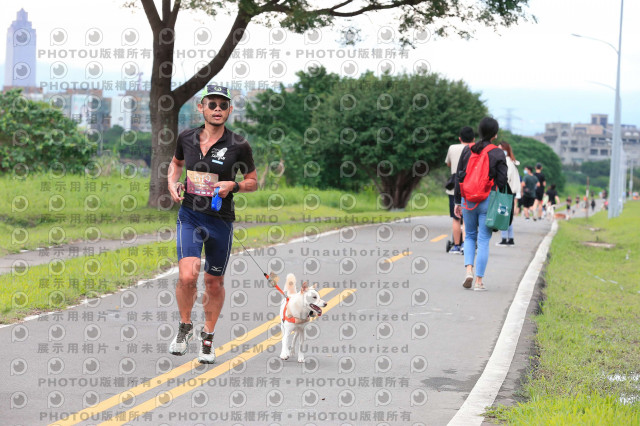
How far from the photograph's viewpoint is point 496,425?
18.7 ft

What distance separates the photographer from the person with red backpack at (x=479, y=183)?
459 inches

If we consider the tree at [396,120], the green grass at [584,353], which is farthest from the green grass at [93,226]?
the tree at [396,120]

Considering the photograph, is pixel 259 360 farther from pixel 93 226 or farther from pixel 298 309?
pixel 93 226

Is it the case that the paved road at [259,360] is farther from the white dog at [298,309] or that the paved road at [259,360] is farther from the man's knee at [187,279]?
the man's knee at [187,279]

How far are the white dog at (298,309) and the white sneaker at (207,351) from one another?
581mm

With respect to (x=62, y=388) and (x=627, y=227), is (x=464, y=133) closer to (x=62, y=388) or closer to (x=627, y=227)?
(x=62, y=388)

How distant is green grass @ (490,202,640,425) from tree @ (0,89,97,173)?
17594 mm

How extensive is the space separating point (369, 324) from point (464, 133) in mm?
5052

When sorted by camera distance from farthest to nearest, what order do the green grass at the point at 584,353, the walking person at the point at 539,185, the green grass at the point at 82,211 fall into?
1. the walking person at the point at 539,185
2. the green grass at the point at 82,211
3. the green grass at the point at 584,353

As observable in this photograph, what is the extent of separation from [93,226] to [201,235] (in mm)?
12864

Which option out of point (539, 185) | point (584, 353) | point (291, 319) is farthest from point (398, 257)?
point (539, 185)

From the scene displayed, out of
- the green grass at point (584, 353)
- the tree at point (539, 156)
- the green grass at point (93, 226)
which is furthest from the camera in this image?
the tree at point (539, 156)

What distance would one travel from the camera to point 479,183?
1173 centimetres

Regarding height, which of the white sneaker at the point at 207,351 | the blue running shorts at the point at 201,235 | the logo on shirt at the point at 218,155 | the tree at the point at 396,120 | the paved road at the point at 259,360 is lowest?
the paved road at the point at 259,360
